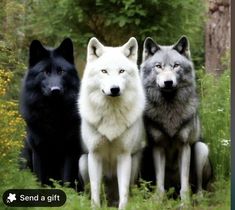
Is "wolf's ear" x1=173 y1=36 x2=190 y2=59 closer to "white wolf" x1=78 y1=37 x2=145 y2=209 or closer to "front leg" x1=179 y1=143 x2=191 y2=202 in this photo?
"white wolf" x1=78 y1=37 x2=145 y2=209

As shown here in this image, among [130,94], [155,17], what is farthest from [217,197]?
[155,17]

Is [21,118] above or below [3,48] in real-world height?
below

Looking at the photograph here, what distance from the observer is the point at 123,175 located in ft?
20.4

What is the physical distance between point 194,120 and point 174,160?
0.32 metres

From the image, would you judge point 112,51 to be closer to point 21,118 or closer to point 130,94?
point 130,94

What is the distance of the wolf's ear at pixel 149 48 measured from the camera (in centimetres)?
624

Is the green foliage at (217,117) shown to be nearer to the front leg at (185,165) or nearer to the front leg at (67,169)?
the front leg at (185,165)

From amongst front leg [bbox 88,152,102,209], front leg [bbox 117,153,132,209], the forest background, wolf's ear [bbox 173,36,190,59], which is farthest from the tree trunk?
front leg [bbox 88,152,102,209]

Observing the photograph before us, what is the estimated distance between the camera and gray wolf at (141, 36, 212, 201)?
245 inches

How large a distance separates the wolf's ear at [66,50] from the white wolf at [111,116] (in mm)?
158

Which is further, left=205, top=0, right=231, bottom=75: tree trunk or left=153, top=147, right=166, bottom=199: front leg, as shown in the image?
left=153, top=147, right=166, bottom=199: front leg

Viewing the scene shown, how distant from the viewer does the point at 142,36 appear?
6.25 metres
